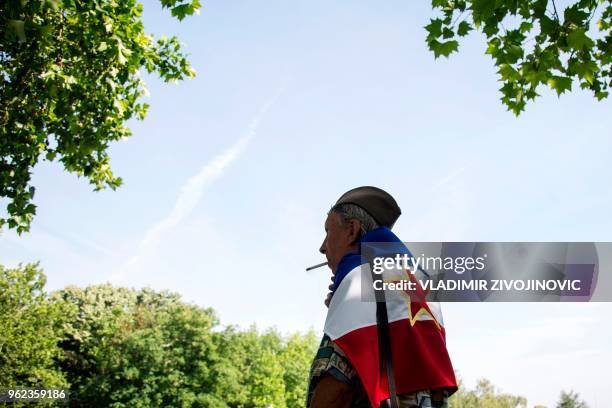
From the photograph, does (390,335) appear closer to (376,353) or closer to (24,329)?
(376,353)

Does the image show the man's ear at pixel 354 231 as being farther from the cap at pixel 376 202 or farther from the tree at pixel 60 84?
the tree at pixel 60 84

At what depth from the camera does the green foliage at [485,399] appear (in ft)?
280

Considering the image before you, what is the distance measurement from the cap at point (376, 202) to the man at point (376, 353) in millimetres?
173

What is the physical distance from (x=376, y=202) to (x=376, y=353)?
977 mm

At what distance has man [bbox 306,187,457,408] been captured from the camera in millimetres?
2682

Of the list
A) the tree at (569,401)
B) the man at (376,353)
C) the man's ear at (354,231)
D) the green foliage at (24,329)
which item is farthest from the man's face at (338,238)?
the tree at (569,401)

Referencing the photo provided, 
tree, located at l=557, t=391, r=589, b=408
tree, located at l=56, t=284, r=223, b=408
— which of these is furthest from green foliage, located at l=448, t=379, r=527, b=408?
tree, located at l=56, t=284, r=223, b=408

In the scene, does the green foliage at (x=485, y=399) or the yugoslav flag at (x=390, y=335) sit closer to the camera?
the yugoslav flag at (x=390, y=335)

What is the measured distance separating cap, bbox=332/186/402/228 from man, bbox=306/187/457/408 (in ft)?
0.57

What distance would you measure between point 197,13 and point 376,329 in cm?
734

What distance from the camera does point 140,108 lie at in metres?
13.5

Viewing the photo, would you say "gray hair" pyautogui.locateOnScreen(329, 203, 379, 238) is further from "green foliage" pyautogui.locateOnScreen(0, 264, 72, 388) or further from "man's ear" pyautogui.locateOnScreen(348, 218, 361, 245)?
"green foliage" pyautogui.locateOnScreen(0, 264, 72, 388)

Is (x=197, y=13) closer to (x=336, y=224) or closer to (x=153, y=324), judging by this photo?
(x=336, y=224)

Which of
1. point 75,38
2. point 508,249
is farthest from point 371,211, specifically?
point 75,38
